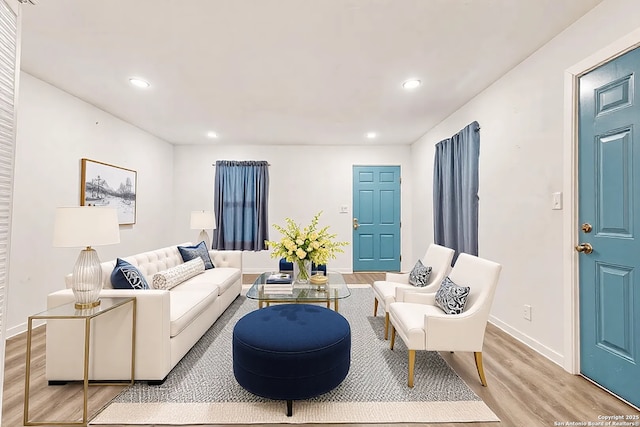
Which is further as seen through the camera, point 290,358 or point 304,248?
point 304,248

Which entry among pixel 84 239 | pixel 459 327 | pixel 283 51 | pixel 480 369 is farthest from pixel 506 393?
pixel 283 51

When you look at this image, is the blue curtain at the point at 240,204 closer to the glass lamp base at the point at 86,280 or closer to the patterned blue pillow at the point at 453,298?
the glass lamp base at the point at 86,280

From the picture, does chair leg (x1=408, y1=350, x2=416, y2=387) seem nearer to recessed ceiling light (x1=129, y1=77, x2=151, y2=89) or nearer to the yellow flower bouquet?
the yellow flower bouquet

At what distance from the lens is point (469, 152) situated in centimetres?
337

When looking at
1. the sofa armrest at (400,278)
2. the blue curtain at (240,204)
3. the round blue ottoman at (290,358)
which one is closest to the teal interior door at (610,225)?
the sofa armrest at (400,278)

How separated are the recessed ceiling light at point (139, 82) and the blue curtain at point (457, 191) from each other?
139 inches

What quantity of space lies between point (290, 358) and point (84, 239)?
143cm

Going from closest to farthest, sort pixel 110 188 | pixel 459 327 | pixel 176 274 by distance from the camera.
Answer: pixel 459 327 < pixel 176 274 < pixel 110 188

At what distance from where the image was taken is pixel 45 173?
9.82 ft

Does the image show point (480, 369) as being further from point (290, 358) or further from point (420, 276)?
point (290, 358)

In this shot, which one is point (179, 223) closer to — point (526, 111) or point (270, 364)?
point (270, 364)

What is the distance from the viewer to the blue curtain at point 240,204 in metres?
5.49

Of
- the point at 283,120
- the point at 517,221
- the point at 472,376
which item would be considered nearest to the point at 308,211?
the point at 283,120

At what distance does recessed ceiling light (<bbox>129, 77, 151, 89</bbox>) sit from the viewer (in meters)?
2.92
